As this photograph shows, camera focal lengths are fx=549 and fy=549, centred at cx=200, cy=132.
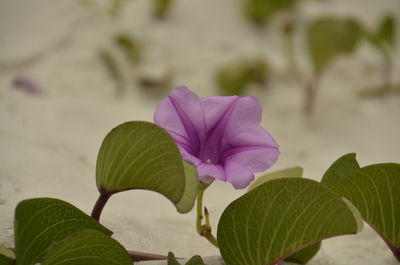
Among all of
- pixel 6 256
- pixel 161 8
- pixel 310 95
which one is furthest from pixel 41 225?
pixel 161 8

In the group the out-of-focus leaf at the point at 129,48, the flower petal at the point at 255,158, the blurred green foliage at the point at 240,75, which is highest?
the out-of-focus leaf at the point at 129,48

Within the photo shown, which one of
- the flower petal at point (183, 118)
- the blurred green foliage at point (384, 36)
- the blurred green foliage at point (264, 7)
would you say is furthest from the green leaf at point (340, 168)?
the blurred green foliage at point (264, 7)

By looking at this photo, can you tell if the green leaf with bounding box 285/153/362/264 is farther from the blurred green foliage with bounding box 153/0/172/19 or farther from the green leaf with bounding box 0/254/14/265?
the blurred green foliage with bounding box 153/0/172/19

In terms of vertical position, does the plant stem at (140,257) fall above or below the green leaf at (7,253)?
below

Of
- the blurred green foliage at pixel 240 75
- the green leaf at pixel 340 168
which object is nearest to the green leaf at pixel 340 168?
the green leaf at pixel 340 168

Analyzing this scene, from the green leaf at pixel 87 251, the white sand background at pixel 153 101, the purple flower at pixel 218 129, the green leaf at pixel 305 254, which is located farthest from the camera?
the white sand background at pixel 153 101

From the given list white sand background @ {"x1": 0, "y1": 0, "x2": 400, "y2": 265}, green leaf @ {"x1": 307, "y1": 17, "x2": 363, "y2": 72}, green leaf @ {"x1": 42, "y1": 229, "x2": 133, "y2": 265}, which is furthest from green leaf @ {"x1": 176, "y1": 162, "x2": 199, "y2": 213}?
green leaf @ {"x1": 307, "y1": 17, "x2": 363, "y2": 72}

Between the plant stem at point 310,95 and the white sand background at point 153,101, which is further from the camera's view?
the plant stem at point 310,95

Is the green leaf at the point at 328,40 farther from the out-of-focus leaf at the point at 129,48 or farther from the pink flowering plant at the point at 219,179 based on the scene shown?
the pink flowering plant at the point at 219,179

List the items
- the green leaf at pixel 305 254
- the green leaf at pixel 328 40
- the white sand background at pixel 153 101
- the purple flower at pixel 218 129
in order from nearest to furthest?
1. the purple flower at pixel 218 129
2. the green leaf at pixel 305 254
3. the white sand background at pixel 153 101
4. the green leaf at pixel 328 40
